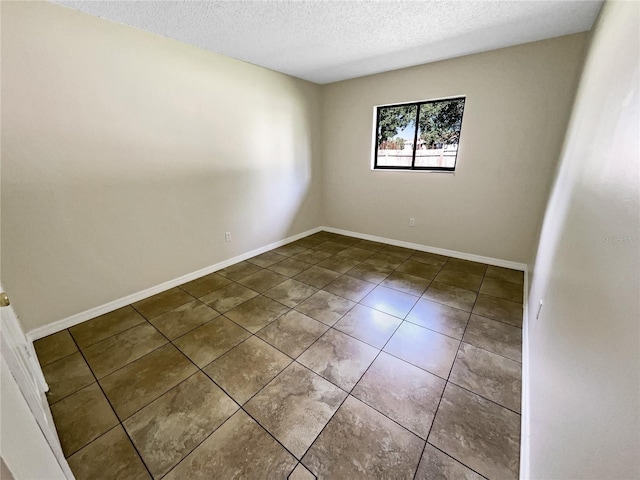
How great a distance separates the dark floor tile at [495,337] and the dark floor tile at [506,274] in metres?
0.96

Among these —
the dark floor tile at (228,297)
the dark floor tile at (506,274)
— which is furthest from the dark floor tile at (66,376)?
the dark floor tile at (506,274)

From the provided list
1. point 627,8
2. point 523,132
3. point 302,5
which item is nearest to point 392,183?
point 523,132

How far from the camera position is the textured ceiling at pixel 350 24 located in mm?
1897

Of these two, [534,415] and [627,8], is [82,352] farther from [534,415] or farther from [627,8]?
[627,8]

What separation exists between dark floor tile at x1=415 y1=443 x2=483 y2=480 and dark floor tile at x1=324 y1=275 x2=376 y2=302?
1402mm

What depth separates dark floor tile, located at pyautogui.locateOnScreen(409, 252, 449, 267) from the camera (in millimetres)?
3393

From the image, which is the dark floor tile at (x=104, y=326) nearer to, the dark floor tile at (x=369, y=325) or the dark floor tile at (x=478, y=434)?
the dark floor tile at (x=369, y=325)

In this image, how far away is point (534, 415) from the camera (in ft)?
4.11

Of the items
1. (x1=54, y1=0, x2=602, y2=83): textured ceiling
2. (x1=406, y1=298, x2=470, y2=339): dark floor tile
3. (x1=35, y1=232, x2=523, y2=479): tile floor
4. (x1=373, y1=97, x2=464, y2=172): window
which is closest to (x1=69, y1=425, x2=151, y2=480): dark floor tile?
(x1=35, y1=232, x2=523, y2=479): tile floor

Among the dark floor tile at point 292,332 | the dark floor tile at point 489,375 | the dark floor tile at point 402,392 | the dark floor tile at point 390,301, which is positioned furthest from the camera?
the dark floor tile at point 390,301

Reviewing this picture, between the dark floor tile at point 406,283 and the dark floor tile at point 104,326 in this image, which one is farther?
the dark floor tile at point 406,283

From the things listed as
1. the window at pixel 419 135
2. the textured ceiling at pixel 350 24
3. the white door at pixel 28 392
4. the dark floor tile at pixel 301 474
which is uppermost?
the textured ceiling at pixel 350 24

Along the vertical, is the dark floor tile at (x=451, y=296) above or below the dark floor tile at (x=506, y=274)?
below

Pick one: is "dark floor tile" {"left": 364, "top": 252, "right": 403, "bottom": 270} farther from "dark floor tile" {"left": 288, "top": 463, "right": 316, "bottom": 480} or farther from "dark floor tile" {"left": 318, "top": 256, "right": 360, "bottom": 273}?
"dark floor tile" {"left": 288, "top": 463, "right": 316, "bottom": 480}
